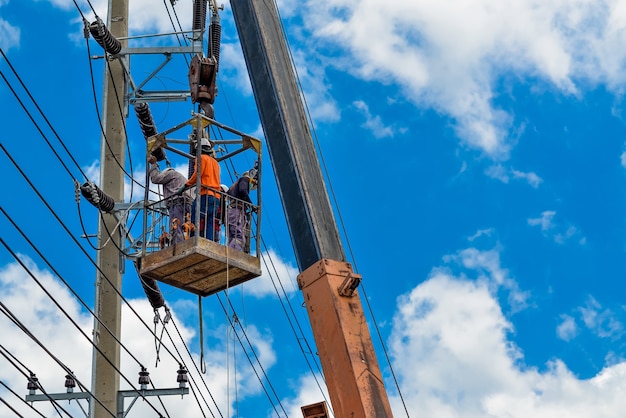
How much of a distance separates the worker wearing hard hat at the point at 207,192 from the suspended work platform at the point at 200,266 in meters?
0.39

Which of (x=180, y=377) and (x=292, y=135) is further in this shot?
(x=180, y=377)

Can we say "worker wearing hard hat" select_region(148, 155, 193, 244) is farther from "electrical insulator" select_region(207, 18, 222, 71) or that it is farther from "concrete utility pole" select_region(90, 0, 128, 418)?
"electrical insulator" select_region(207, 18, 222, 71)

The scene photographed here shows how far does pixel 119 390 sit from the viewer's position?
16734 mm

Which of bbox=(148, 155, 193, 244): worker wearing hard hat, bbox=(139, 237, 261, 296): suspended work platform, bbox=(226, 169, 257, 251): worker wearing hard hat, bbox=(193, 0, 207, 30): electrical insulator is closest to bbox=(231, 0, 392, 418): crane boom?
bbox=(226, 169, 257, 251): worker wearing hard hat

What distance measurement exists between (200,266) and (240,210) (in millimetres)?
1043

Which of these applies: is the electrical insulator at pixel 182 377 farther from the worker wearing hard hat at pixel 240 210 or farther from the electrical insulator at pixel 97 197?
the worker wearing hard hat at pixel 240 210

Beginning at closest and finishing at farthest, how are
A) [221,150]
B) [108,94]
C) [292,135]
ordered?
[292,135] → [221,150] → [108,94]

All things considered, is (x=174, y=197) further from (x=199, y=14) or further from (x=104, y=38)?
(x=199, y=14)

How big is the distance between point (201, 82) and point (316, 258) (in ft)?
12.1

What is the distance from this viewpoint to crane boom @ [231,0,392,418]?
10.5 meters

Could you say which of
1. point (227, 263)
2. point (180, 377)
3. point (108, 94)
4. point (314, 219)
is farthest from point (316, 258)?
point (108, 94)

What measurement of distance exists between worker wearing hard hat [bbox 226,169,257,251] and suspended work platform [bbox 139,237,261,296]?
0.23 meters

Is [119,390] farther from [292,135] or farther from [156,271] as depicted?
[292,135]

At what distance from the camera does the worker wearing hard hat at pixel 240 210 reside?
12344 mm
